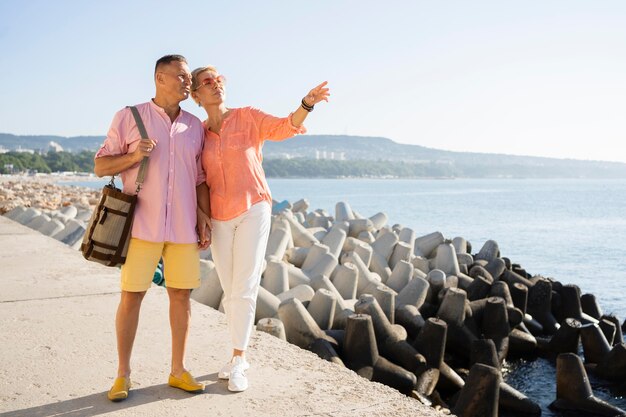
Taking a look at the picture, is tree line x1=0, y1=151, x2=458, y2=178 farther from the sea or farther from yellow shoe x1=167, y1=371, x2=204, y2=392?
yellow shoe x1=167, y1=371, x2=204, y2=392

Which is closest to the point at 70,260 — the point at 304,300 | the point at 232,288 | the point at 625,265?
the point at 304,300

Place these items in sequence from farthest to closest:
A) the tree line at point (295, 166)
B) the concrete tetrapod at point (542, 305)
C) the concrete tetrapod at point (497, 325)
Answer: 1. the tree line at point (295, 166)
2. the concrete tetrapod at point (542, 305)
3. the concrete tetrapod at point (497, 325)

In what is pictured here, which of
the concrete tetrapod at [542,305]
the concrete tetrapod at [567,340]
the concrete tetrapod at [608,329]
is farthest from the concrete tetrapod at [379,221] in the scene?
the concrete tetrapod at [567,340]

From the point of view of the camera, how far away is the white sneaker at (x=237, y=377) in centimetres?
340

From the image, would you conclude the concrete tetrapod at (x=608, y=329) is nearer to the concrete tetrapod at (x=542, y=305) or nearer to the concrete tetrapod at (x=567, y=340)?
the concrete tetrapod at (x=542, y=305)

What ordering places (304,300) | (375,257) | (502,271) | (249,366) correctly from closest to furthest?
1. (249,366)
2. (304,300)
3. (375,257)
4. (502,271)

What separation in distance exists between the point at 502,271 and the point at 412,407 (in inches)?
296

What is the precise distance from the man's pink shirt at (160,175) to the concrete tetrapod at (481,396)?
243cm

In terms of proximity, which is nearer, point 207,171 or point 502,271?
point 207,171

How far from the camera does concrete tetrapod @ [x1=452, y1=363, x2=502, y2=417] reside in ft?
15.2

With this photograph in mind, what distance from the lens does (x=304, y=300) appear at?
6691mm

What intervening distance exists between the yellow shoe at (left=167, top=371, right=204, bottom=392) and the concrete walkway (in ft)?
0.11

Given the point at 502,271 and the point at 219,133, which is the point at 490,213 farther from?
the point at 219,133

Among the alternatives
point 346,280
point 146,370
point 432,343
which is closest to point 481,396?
point 432,343
